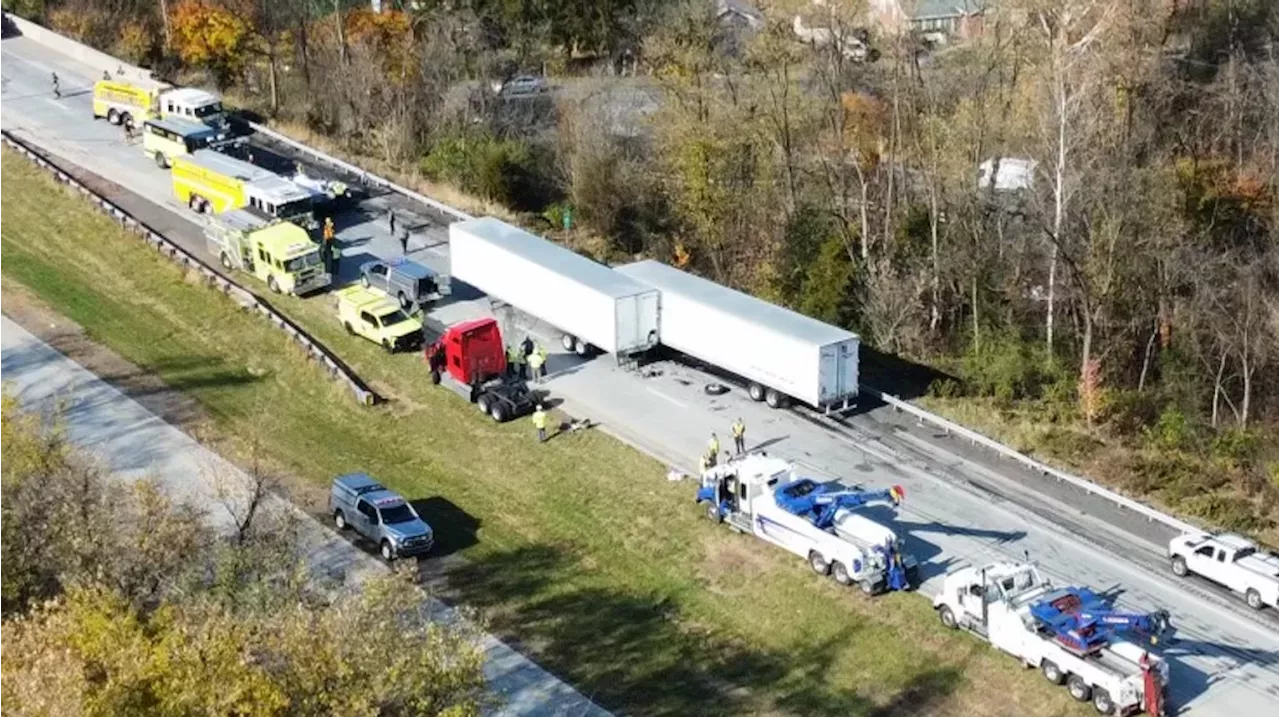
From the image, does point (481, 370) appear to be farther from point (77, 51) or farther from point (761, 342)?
point (77, 51)

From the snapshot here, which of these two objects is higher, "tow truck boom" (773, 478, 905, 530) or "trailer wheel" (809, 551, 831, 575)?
"tow truck boom" (773, 478, 905, 530)

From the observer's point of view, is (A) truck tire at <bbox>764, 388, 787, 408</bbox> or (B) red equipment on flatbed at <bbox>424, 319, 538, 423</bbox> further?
(B) red equipment on flatbed at <bbox>424, 319, 538, 423</bbox>

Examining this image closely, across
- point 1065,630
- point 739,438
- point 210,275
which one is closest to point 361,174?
point 210,275

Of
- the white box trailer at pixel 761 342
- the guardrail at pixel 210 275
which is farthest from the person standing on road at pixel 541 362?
the guardrail at pixel 210 275

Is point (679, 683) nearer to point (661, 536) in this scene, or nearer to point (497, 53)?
point (661, 536)

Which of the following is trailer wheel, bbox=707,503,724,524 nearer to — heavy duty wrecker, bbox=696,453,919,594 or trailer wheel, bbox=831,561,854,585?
heavy duty wrecker, bbox=696,453,919,594

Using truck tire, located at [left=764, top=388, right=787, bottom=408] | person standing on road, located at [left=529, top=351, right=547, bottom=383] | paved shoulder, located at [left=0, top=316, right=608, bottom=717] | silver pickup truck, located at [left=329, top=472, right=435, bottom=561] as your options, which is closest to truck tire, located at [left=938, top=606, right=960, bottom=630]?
paved shoulder, located at [left=0, top=316, right=608, bottom=717]
